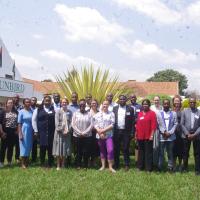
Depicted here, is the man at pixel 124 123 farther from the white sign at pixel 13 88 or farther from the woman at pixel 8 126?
the white sign at pixel 13 88

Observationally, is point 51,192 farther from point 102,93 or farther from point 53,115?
point 102,93

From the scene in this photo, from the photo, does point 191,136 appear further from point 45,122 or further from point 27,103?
point 27,103

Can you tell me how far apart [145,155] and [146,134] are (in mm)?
520

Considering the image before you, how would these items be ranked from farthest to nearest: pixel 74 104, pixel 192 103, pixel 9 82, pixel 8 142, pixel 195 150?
1. pixel 9 82
2. pixel 74 104
3. pixel 8 142
4. pixel 195 150
5. pixel 192 103

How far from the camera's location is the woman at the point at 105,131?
34.3 feet

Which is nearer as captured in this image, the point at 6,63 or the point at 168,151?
the point at 168,151

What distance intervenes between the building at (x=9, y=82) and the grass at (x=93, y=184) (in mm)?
16710

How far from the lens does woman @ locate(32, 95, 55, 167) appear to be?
10602 millimetres

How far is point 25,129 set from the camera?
1070 cm

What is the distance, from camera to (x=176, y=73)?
75625 millimetres

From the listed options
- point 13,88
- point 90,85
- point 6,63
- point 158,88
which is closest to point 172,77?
point 158,88

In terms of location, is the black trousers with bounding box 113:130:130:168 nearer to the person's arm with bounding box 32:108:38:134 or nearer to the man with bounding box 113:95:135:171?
the man with bounding box 113:95:135:171

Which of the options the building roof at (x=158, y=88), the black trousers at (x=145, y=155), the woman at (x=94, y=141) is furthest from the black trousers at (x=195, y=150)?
the building roof at (x=158, y=88)

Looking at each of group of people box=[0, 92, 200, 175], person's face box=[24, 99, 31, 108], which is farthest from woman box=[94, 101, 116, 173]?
person's face box=[24, 99, 31, 108]
